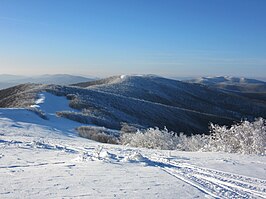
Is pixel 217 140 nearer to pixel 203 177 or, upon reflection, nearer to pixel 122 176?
pixel 203 177

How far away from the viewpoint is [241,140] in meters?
24.4

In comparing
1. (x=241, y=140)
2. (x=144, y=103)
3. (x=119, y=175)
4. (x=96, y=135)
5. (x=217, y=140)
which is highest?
(x=119, y=175)

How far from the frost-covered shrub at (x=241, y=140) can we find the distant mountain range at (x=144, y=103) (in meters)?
13.8

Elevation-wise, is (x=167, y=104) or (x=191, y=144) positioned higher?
(x=191, y=144)

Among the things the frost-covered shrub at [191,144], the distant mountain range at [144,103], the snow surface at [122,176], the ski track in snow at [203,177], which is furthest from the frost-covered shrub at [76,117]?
the ski track in snow at [203,177]

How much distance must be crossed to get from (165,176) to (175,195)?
181 cm

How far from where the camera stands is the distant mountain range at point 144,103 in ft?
146

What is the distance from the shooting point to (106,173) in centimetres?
1000

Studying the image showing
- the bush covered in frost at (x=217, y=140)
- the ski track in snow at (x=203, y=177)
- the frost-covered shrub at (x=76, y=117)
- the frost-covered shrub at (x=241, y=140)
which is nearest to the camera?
the ski track in snow at (x=203, y=177)

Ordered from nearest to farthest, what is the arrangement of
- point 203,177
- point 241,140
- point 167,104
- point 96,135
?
point 203,177, point 241,140, point 96,135, point 167,104

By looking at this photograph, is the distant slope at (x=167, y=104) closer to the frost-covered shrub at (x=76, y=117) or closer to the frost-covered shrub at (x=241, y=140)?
the frost-covered shrub at (x=76, y=117)

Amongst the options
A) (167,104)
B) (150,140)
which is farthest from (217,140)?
(167,104)

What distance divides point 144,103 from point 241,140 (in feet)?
128

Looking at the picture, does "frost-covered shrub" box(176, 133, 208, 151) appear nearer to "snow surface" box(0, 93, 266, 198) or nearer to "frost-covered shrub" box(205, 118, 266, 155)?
"frost-covered shrub" box(205, 118, 266, 155)
